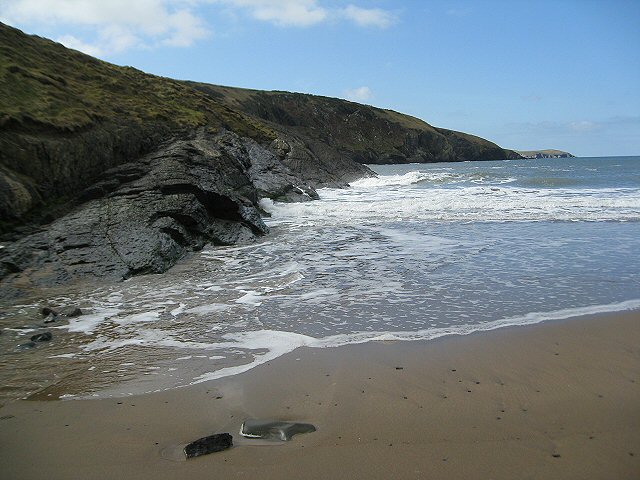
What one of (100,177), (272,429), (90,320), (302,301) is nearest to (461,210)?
(100,177)

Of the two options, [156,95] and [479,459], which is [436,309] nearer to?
[479,459]

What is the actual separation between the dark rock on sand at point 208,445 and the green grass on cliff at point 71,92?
10.4 meters

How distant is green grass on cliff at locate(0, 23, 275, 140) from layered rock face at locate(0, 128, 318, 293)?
192cm

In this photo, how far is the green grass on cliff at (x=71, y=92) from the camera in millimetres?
12102

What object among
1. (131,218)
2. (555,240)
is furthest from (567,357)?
(131,218)

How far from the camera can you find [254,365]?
4797 millimetres

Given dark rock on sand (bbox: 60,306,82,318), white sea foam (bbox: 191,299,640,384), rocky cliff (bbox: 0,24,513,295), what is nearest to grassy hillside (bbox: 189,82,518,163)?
rocky cliff (bbox: 0,24,513,295)

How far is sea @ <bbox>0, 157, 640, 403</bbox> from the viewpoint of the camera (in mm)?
4898

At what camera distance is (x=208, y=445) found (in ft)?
10.8

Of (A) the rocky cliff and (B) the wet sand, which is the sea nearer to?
(B) the wet sand

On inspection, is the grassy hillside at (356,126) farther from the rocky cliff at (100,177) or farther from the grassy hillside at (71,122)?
the rocky cliff at (100,177)

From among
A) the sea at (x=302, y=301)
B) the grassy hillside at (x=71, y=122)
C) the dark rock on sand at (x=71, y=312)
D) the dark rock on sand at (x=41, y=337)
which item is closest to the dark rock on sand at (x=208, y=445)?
the sea at (x=302, y=301)

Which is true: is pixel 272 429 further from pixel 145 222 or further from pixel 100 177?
pixel 100 177

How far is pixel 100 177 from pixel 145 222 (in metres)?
2.78
